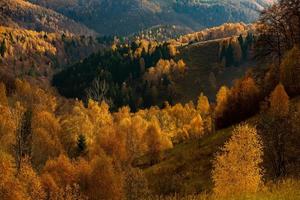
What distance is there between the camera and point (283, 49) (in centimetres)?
9781

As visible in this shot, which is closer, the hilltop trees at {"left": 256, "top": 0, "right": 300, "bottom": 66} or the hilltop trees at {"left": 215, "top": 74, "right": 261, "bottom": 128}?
the hilltop trees at {"left": 256, "top": 0, "right": 300, "bottom": 66}

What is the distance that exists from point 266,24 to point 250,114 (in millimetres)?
19009

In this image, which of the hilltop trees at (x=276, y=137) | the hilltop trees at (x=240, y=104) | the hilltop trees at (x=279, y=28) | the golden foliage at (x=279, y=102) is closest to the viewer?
the hilltop trees at (x=276, y=137)

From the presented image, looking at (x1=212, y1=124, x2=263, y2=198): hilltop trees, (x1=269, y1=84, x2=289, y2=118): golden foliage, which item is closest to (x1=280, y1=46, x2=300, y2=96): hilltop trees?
(x1=269, y1=84, x2=289, y2=118): golden foliage

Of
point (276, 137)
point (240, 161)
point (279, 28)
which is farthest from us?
point (279, 28)

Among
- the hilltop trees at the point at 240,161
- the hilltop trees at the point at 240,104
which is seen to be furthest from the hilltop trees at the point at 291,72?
the hilltop trees at the point at 240,161

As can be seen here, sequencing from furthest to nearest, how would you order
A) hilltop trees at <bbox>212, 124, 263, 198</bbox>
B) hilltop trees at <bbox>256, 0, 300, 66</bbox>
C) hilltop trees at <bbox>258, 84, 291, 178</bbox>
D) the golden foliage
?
hilltop trees at <bbox>256, 0, 300, 66</bbox>, the golden foliage, hilltop trees at <bbox>258, 84, 291, 178</bbox>, hilltop trees at <bbox>212, 124, 263, 198</bbox>

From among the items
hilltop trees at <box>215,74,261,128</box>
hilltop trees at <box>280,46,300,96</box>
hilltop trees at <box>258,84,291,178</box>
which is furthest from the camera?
hilltop trees at <box>215,74,261,128</box>

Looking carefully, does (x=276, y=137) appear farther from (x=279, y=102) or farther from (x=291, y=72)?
(x=291, y=72)

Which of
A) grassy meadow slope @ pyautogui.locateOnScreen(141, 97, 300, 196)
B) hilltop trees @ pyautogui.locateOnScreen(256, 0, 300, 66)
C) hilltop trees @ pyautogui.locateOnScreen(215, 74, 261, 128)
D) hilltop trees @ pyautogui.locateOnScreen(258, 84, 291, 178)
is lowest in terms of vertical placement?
grassy meadow slope @ pyautogui.locateOnScreen(141, 97, 300, 196)

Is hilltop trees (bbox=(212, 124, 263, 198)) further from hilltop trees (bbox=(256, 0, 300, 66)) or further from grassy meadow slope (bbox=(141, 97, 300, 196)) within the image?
hilltop trees (bbox=(256, 0, 300, 66))

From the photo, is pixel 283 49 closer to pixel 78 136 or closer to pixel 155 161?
pixel 155 161

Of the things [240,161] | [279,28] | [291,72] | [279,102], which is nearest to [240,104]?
[291,72]

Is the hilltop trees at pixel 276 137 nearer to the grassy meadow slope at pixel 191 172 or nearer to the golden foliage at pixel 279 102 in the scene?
the grassy meadow slope at pixel 191 172
